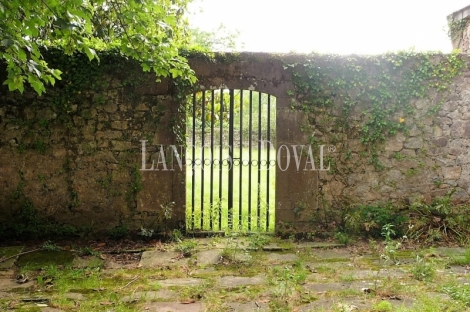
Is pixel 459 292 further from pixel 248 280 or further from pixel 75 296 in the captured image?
pixel 75 296

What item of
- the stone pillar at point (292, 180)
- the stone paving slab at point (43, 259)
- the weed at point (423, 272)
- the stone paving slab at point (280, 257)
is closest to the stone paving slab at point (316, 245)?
the stone pillar at point (292, 180)

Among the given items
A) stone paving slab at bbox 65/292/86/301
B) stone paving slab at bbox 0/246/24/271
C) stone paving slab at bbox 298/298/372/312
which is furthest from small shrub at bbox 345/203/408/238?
stone paving slab at bbox 0/246/24/271

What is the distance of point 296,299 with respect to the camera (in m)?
3.85

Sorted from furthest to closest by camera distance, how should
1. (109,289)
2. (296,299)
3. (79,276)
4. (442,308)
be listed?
(79,276) < (109,289) < (296,299) < (442,308)

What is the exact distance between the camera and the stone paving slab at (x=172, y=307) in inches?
145

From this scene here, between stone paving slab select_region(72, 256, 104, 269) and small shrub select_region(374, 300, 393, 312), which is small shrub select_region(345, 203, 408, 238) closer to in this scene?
small shrub select_region(374, 300, 393, 312)

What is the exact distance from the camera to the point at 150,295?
4.03 metres

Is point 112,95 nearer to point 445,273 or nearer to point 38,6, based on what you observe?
point 38,6

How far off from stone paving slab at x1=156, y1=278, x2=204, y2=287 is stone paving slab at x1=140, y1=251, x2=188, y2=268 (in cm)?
55

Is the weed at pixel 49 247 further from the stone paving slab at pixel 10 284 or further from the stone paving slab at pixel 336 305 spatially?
the stone paving slab at pixel 336 305

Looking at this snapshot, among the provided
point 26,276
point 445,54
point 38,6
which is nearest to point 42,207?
point 26,276

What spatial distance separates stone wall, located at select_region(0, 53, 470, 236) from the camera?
5.86 m

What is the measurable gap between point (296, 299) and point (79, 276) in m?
2.40

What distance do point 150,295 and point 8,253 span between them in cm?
248
